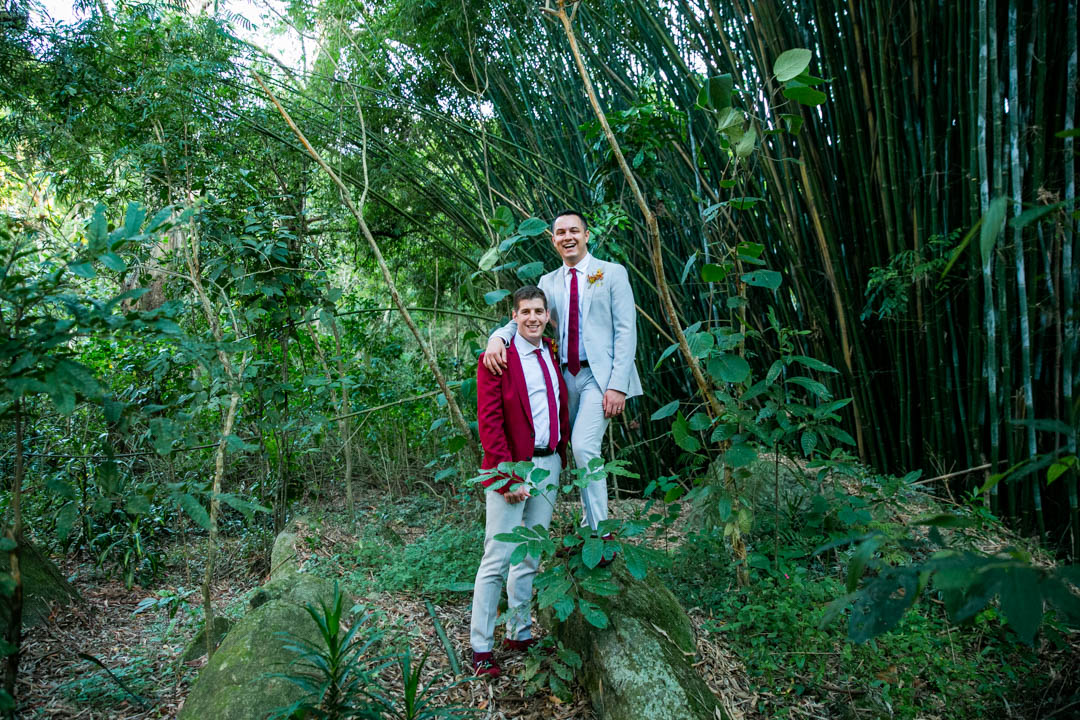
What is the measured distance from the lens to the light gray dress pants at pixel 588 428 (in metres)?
1.75

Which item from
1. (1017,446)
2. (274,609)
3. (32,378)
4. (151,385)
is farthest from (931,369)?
(151,385)

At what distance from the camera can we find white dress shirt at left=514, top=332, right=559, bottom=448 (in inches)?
67.6

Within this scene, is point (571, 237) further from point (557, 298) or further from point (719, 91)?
point (719, 91)

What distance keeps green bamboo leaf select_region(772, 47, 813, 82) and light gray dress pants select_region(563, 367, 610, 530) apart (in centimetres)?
89

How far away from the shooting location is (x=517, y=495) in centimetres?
160

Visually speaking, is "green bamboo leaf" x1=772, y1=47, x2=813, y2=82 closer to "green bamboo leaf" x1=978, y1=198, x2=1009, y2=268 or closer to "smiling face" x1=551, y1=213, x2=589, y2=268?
"smiling face" x1=551, y1=213, x2=589, y2=268

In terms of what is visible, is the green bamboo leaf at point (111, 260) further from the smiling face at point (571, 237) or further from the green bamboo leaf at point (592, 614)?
the smiling face at point (571, 237)

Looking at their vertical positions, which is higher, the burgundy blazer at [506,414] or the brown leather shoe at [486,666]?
the burgundy blazer at [506,414]

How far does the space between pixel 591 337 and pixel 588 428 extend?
10.6 inches

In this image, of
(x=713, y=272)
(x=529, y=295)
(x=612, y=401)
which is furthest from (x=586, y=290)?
(x=713, y=272)

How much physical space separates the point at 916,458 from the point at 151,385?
2.90 meters

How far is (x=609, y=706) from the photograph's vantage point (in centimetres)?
145

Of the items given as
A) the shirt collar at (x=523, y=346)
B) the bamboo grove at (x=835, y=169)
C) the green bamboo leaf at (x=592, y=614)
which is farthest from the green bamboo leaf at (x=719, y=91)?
the green bamboo leaf at (x=592, y=614)

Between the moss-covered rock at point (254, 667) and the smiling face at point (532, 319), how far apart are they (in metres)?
0.83
